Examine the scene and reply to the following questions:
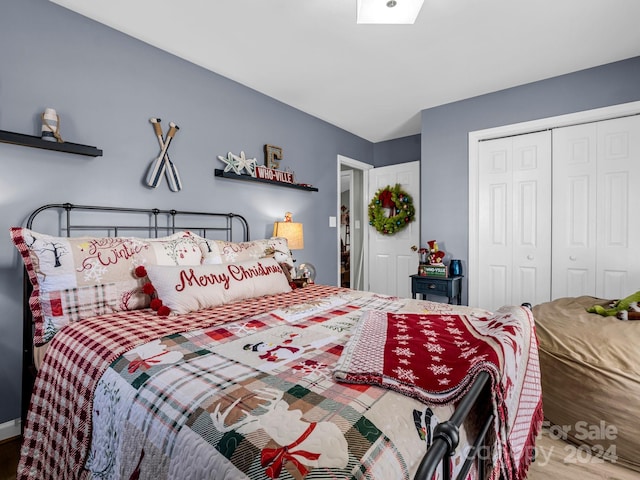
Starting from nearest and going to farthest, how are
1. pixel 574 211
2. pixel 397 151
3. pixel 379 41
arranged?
pixel 379 41
pixel 574 211
pixel 397 151

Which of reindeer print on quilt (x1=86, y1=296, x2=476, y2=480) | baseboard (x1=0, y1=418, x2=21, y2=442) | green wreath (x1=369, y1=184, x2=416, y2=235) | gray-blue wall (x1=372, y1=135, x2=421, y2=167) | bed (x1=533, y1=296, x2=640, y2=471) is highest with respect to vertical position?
gray-blue wall (x1=372, y1=135, x2=421, y2=167)

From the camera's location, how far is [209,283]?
1.69 metres

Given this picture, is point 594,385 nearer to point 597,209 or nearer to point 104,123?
point 597,209

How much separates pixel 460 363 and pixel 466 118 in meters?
3.12

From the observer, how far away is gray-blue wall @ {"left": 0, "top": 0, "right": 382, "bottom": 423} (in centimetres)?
174

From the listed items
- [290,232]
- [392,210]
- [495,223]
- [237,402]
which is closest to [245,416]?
[237,402]

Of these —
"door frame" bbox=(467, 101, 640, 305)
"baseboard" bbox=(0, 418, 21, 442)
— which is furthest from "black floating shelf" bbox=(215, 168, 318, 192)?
"baseboard" bbox=(0, 418, 21, 442)

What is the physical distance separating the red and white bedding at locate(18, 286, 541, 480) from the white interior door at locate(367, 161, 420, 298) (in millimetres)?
2608

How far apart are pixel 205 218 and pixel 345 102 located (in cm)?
190

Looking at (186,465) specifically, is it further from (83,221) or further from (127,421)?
(83,221)

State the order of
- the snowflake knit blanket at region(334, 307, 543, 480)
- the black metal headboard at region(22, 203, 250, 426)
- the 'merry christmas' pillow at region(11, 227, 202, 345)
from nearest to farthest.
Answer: the snowflake knit blanket at region(334, 307, 543, 480) < the 'merry christmas' pillow at region(11, 227, 202, 345) < the black metal headboard at region(22, 203, 250, 426)

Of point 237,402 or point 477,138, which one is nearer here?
point 237,402

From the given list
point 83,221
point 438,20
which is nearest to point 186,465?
point 83,221

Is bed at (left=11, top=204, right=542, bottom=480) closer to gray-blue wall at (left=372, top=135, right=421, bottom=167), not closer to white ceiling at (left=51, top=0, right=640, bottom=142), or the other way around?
white ceiling at (left=51, top=0, right=640, bottom=142)
